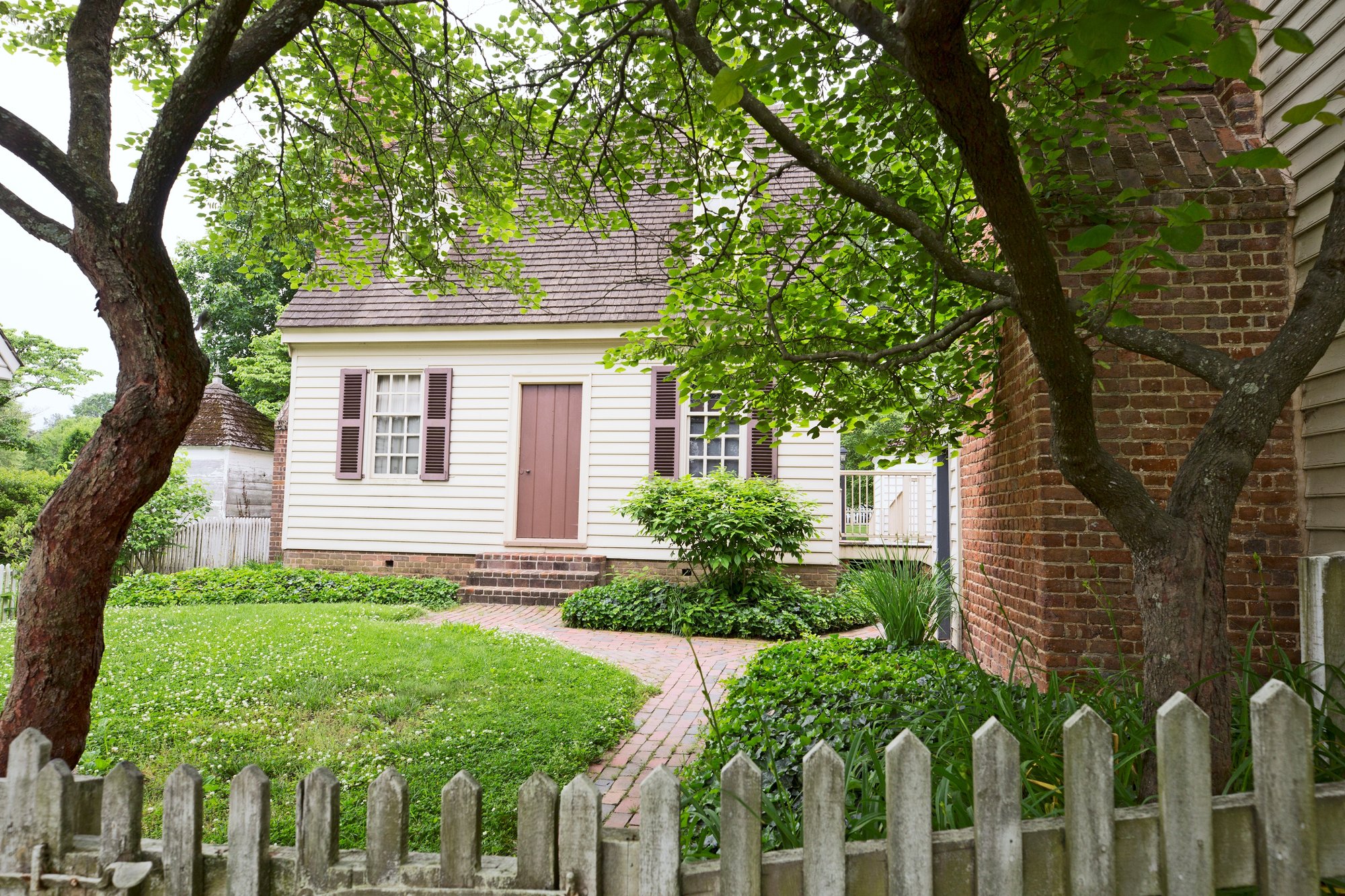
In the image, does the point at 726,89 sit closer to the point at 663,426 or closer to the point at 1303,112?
the point at 1303,112

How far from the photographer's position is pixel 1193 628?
2451 mm

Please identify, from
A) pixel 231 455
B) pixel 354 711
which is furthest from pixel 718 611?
pixel 231 455

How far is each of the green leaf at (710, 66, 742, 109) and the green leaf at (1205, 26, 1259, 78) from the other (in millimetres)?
982

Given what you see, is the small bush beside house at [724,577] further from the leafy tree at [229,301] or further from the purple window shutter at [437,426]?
the leafy tree at [229,301]

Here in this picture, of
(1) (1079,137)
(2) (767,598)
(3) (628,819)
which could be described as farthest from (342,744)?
(2) (767,598)

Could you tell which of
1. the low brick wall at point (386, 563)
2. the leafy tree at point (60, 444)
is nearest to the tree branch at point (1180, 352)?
the low brick wall at point (386, 563)

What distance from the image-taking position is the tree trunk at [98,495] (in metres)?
2.29

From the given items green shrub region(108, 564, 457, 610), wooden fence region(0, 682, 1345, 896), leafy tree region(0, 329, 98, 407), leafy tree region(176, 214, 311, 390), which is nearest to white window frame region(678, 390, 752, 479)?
green shrub region(108, 564, 457, 610)

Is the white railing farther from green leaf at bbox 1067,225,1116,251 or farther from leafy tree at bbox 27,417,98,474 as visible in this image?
leafy tree at bbox 27,417,98,474

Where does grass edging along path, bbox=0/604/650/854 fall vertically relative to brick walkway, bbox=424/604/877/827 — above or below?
above

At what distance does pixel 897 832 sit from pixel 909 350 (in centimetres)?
224

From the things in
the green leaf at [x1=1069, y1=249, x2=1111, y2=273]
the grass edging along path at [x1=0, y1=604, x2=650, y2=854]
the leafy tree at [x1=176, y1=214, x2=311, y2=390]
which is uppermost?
the leafy tree at [x1=176, y1=214, x2=311, y2=390]

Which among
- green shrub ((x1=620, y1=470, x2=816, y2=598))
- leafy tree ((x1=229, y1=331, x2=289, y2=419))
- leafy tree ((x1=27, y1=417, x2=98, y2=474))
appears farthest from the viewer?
leafy tree ((x1=229, y1=331, x2=289, y2=419))

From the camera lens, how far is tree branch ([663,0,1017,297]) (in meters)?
2.75
